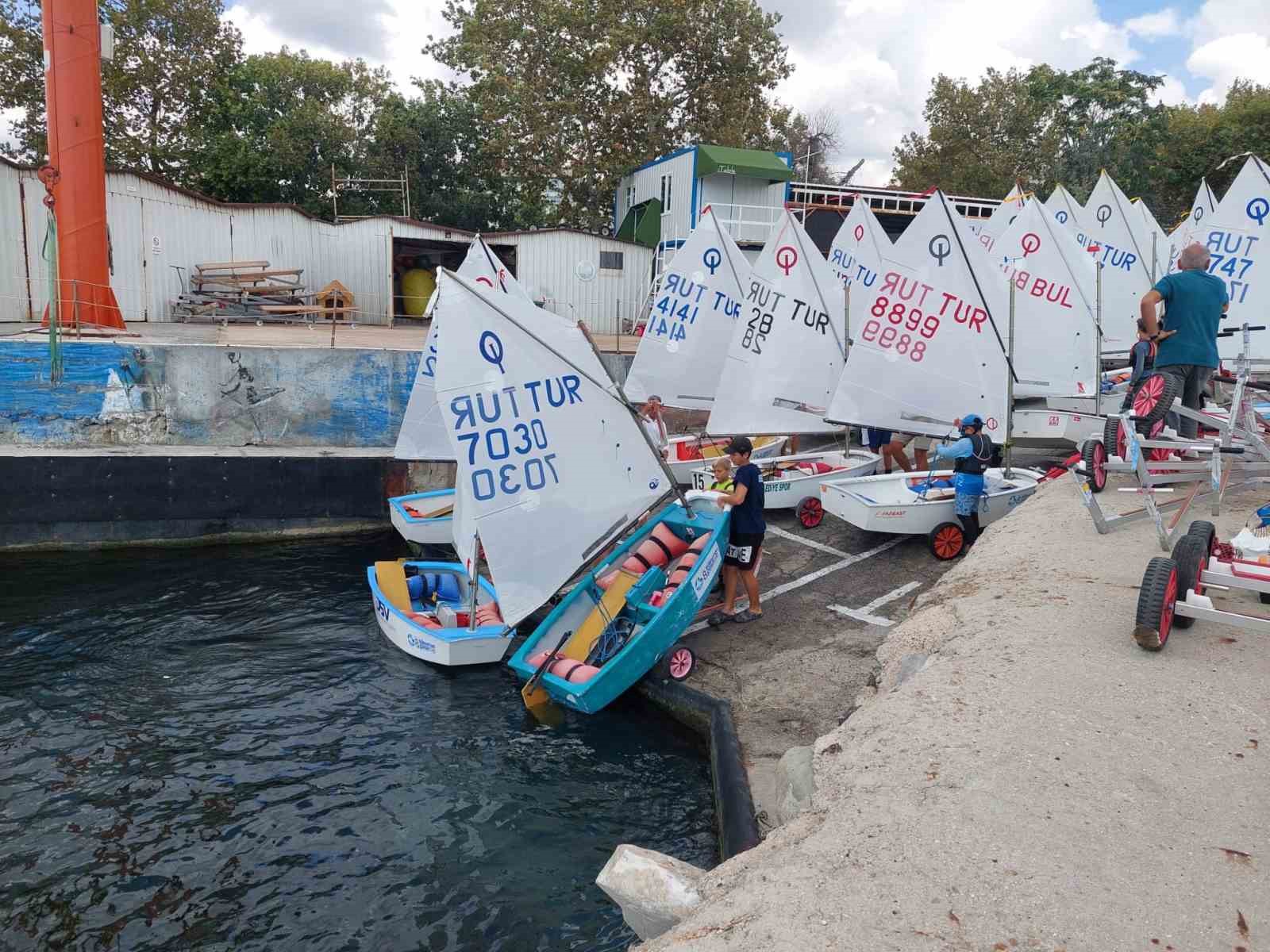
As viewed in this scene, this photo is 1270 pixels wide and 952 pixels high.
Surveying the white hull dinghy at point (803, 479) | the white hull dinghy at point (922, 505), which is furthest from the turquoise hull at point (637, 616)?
the white hull dinghy at point (803, 479)

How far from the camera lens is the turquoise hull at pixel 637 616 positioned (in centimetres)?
769

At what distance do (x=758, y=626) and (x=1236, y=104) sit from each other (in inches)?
1489

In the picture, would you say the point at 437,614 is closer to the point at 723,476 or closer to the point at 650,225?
the point at 723,476

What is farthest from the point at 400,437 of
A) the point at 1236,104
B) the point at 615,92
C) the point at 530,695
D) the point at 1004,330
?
the point at 1236,104

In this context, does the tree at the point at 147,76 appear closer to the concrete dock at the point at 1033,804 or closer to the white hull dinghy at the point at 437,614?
the white hull dinghy at the point at 437,614

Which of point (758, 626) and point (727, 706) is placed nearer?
point (727, 706)

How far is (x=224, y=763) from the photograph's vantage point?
736 cm

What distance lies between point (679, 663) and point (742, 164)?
20.6 metres

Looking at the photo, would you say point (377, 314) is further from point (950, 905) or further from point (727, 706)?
point (950, 905)

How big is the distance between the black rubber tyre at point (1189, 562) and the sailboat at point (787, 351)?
7.28 meters

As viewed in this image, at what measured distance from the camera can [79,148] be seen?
16.1m

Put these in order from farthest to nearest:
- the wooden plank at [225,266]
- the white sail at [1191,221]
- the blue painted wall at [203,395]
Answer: the wooden plank at [225,266], the white sail at [1191,221], the blue painted wall at [203,395]

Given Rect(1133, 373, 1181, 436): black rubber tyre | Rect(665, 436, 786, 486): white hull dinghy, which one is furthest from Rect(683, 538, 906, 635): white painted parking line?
Rect(1133, 373, 1181, 436): black rubber tyre

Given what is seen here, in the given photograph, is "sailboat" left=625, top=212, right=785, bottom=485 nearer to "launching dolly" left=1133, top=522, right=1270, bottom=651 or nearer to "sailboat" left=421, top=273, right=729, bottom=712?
"sailboat" left=421, top=273, right=729, bottom=712
